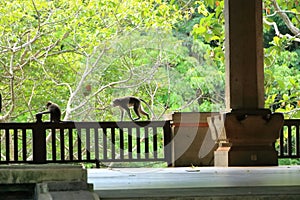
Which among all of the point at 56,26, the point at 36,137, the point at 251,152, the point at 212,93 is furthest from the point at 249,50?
the point at 56,26

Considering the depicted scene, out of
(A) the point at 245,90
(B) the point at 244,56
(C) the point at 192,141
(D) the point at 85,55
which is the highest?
(D) the point at 85,55

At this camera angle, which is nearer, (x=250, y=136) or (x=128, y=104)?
(x=250, y=136)

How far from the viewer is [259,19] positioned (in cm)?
726

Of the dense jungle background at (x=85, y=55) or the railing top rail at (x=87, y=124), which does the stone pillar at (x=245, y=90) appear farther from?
the dense jungle background at (x=85, y=55)

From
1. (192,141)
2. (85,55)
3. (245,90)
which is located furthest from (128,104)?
(85,55)

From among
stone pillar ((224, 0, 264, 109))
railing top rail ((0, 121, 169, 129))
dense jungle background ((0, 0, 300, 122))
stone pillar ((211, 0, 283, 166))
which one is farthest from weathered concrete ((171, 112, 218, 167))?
dense jungle background ((0, 0, 300, 122))

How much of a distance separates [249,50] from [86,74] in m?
4.28

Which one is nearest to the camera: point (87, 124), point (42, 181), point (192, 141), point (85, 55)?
point (42, 181)

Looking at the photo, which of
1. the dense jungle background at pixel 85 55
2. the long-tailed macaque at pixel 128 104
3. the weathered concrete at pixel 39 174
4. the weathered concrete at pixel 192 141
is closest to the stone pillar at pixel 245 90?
the weathered concrete at pixel 192 141

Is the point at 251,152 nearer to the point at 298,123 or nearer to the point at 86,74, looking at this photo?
the point at 298,123

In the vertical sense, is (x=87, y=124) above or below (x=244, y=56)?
A: below

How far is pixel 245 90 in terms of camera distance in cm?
718

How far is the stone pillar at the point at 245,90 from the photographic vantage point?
7.16 m

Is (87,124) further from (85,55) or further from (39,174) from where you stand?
(39,174)
